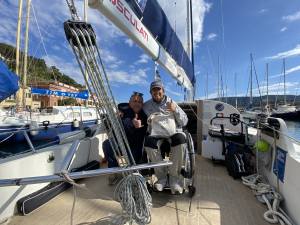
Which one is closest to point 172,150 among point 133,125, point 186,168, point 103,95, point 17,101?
point 186,168

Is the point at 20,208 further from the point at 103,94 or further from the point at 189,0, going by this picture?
the point at 189,0

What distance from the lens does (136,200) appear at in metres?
1.40

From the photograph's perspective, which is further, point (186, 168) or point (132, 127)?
point (132, 127)

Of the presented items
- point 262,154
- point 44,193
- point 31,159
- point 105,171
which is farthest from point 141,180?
point 262,154

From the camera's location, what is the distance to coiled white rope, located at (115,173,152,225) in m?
1.33

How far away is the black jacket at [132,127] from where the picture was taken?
2096mm

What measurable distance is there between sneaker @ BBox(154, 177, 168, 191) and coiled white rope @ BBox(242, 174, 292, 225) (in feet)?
3.52

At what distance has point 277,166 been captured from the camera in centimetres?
181

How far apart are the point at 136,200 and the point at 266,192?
5.41ft

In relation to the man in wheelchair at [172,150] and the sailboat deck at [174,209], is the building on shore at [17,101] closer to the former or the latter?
the sailboat deck at [174,209]

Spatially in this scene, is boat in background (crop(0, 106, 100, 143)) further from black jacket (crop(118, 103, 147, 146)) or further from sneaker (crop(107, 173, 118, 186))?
black jacket (crop(118, 103, 147, 146))

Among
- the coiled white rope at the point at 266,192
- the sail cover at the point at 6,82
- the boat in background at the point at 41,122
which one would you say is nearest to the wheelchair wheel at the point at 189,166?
the coiled white rope at the point at 266,192

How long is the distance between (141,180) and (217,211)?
102 cm

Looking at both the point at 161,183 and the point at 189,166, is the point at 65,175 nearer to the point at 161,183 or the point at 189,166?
the point at 161,183
